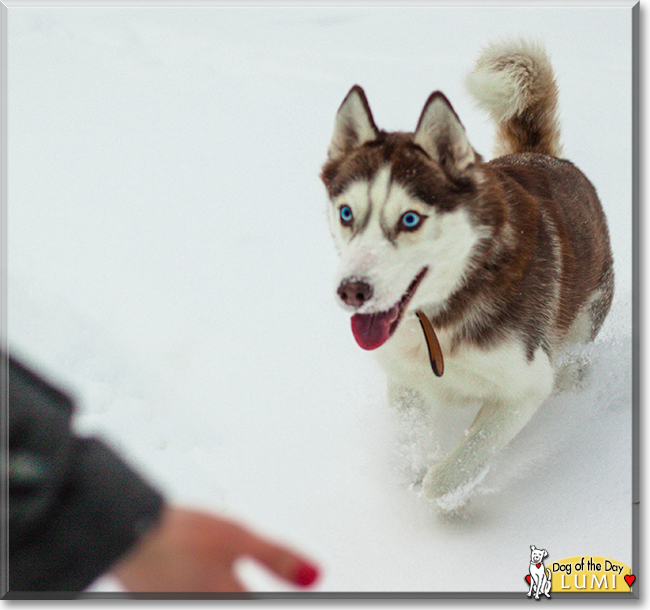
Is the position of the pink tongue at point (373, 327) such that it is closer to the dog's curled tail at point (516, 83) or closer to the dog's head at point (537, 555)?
the dog's head at point (537, 555)

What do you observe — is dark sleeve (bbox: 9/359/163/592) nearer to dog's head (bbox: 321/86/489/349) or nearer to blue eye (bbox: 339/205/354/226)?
dog's head (bbox: 321/86/489/349)

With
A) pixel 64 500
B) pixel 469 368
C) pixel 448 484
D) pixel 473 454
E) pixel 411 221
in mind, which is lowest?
pixel 448 484

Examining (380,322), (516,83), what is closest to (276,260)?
(516,83)

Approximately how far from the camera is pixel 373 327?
6.25ft

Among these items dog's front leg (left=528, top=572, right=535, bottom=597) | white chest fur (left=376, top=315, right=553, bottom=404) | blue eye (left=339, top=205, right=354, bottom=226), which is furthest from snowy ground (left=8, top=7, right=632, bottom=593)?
blue eye (left=339, top=205, right=354, bottom=226)


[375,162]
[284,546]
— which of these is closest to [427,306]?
[375,162]

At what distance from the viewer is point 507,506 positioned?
98.3 inches

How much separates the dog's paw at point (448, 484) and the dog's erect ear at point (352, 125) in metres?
1.24

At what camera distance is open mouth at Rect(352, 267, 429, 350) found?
1.89 metres

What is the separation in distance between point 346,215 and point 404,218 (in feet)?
0.67

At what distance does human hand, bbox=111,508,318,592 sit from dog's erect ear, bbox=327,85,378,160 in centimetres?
159

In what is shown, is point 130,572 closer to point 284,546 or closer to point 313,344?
point 284,546

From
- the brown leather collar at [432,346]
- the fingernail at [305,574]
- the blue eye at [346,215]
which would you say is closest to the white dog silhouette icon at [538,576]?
the brown leather collar at [432,346]

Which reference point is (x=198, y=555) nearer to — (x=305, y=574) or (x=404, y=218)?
(x=305, y=574)
